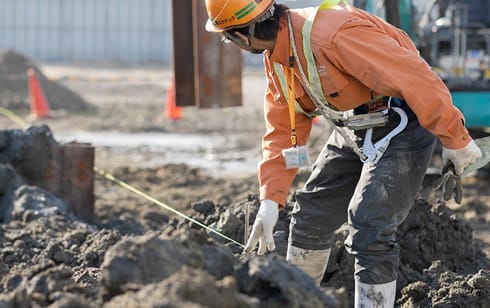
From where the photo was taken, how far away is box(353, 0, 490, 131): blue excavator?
33.9 feet

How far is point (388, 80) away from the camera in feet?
14.3

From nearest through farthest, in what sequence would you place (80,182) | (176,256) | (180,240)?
(176,256) < (180,240) < (80,182)

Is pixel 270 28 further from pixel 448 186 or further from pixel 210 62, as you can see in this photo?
pixel 210 62

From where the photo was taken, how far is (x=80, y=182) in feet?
27.9

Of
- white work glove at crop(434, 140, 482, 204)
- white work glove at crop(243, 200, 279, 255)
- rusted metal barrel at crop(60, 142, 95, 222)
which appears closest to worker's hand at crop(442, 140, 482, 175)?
white work glove at crop(434, 140, 482, 204)

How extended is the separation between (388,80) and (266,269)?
1.22 meters

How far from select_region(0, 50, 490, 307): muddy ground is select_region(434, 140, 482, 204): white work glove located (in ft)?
2.13

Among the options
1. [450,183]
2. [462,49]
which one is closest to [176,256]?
[450,183]

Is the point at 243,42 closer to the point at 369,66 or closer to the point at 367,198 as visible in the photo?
the point at 369,66

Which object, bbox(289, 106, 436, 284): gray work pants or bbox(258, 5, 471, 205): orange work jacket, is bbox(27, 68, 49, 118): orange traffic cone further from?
bbox(258, 5, 471, 205): orange work jacket

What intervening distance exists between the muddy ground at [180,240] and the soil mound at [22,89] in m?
4.61

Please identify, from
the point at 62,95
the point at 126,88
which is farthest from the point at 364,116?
the point at 126,88

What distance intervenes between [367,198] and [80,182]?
4.42 meters

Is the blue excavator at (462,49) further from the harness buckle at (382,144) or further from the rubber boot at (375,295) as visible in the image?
the rubber boot at (375,295)
